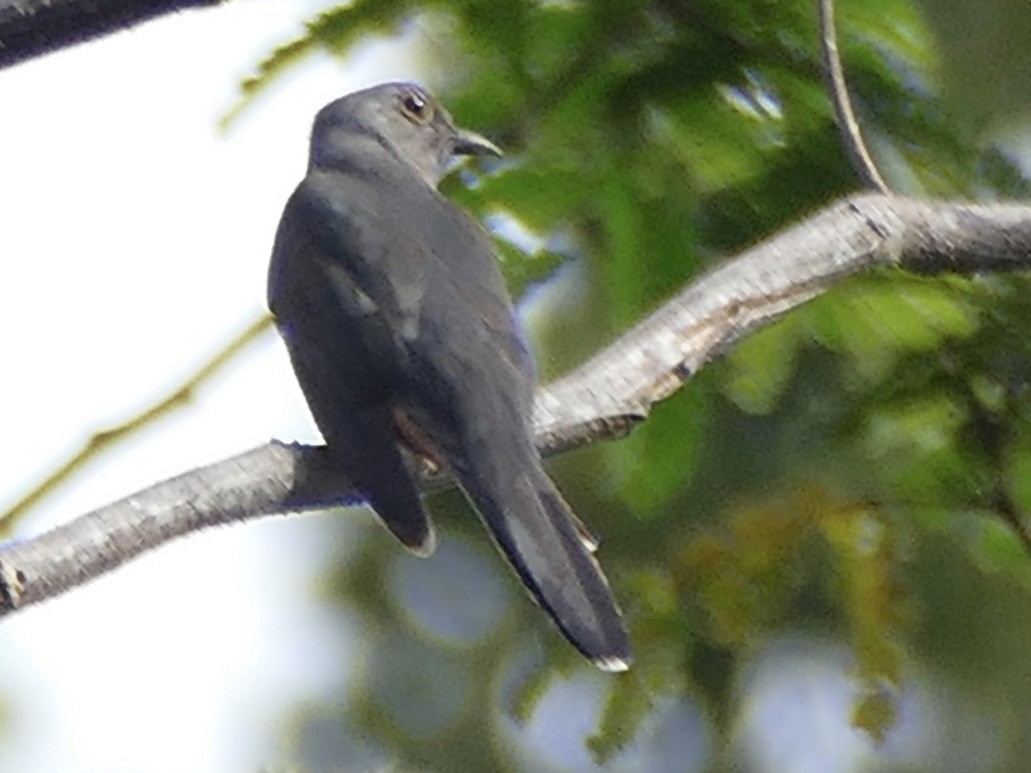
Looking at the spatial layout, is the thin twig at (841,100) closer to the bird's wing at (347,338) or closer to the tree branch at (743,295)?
the tree branch at (743,295)

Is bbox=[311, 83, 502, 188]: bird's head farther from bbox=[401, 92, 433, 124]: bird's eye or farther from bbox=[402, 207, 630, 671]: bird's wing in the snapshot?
bbox=[402, 207, 630, 671]: bird's wing

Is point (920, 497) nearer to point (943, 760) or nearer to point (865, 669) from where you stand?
point (865, 669)

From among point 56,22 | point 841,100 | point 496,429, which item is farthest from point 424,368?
point 56,22

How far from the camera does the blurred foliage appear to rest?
3.23 meters

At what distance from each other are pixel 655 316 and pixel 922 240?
1.56 ft

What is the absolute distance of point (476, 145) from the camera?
3.69 metres

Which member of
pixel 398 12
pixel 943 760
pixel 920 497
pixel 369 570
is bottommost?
pixel 943 760

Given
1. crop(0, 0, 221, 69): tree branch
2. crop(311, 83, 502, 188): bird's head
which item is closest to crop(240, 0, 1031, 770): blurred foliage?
crop(0, 0, 221, 69): tree branch

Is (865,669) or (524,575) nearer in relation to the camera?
(865,669)

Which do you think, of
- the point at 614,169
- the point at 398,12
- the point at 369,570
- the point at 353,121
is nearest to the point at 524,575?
the point at 614,169

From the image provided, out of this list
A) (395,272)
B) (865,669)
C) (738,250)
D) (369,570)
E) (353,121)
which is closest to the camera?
(865,669)

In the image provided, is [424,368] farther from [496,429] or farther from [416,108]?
[416,108]

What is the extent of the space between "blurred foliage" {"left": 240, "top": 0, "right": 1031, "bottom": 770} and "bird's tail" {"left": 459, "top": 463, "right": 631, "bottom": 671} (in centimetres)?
8

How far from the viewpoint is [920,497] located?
342 centimetres
